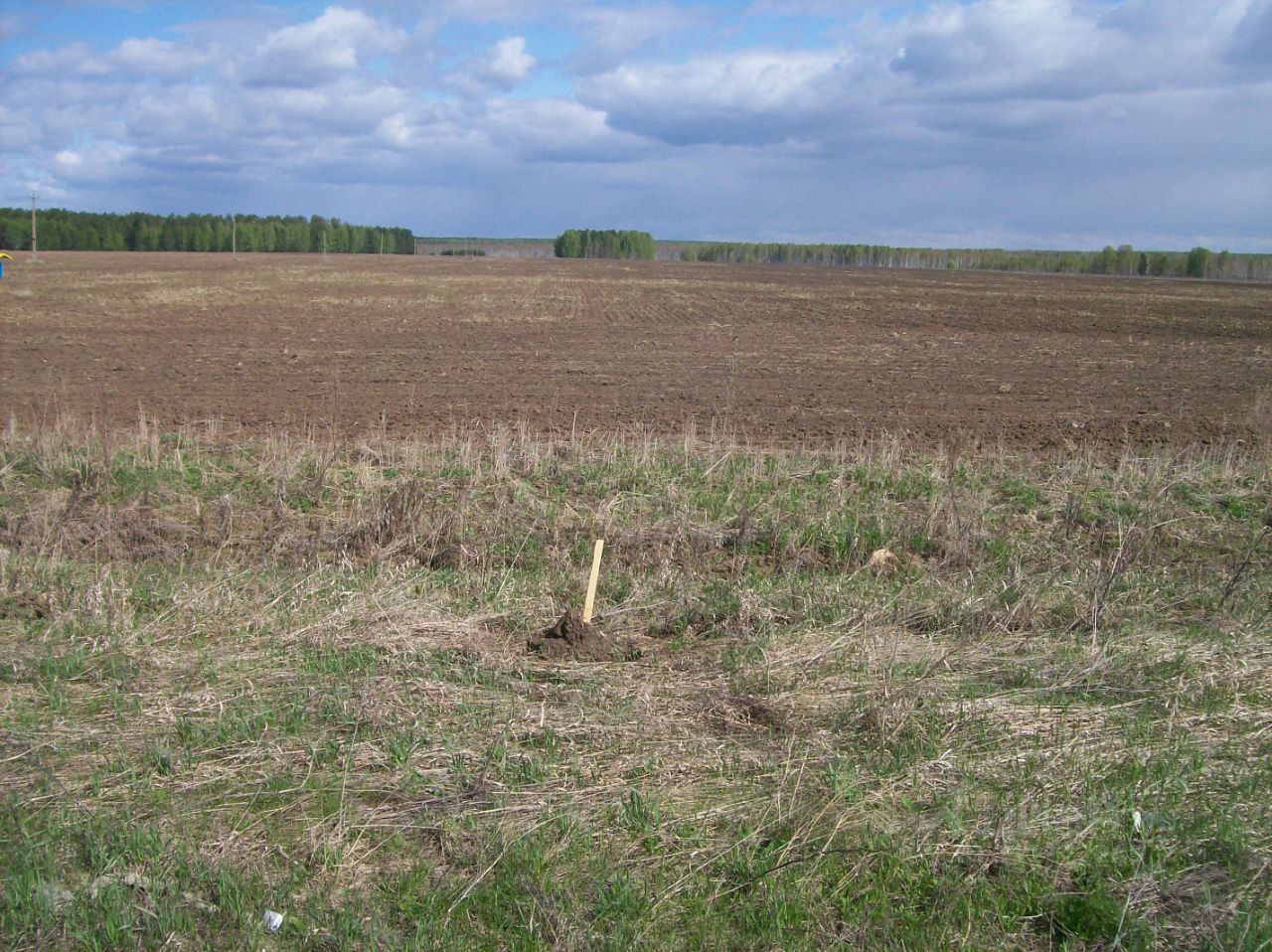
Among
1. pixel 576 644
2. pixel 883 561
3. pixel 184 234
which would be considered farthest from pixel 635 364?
pixel 184 234

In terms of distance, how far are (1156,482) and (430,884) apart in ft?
32.1

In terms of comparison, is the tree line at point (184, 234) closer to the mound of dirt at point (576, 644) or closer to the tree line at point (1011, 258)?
the tree line at point (1011, 258)

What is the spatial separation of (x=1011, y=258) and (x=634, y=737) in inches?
5810

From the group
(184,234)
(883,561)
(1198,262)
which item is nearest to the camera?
(883,561)

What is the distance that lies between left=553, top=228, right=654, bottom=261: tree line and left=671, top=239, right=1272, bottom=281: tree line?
27.2 ft

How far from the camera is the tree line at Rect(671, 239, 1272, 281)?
111250 mm

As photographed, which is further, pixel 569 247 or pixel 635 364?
pixel 569 247

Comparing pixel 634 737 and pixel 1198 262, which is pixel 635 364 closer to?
pixel 634 737

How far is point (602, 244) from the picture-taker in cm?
15600

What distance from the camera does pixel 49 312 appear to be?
32000 mm

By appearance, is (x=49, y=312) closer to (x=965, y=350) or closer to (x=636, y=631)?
(x=965, y=350)

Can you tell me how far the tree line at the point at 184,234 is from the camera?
117 meters

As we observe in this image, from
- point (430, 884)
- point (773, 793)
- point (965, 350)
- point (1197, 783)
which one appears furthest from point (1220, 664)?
point (965, 350)

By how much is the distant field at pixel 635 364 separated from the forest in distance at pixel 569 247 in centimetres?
8224
